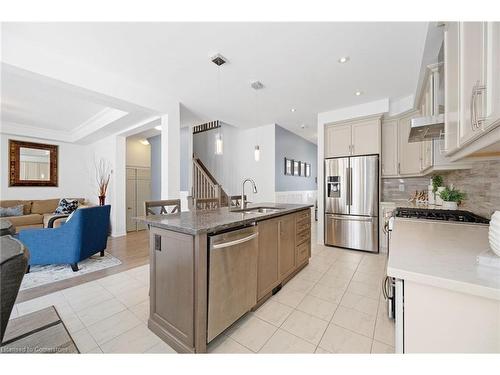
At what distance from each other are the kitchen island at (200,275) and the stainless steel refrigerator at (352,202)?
2.55 metres

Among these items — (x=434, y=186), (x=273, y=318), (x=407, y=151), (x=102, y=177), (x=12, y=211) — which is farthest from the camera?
(x=102, y=177)

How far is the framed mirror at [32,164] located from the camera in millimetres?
4941

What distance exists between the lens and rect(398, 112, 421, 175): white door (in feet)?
11.5

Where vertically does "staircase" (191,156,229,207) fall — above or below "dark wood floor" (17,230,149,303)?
above

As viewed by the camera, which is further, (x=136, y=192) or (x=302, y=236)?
(x=136, y=192)

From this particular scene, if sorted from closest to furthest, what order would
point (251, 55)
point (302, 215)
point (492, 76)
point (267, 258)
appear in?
point (492, 76), point (267, 258), point (251, 55), point (302, 215)

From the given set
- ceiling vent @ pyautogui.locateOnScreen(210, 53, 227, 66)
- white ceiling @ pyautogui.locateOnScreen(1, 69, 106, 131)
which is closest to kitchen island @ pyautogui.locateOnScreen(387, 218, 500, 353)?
ceiling vent @ pyautogui.locateOnScreen(210, 53, 227, 66)

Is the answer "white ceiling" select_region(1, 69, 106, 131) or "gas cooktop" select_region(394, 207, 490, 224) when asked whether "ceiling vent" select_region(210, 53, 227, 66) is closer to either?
"white ceiling" select_region(1, 69, 106, 131)

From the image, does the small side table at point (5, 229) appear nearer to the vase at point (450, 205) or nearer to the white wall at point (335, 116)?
the vase at point (450, 205)

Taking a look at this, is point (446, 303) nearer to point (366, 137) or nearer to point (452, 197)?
point (452, 197)

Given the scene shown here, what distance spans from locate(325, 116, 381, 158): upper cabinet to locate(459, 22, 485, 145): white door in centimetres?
293

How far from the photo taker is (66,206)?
5.13 meters

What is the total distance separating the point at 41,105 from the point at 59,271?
3.01 m

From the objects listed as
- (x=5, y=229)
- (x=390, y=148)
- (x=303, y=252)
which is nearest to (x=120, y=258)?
(x=5, y=229)
